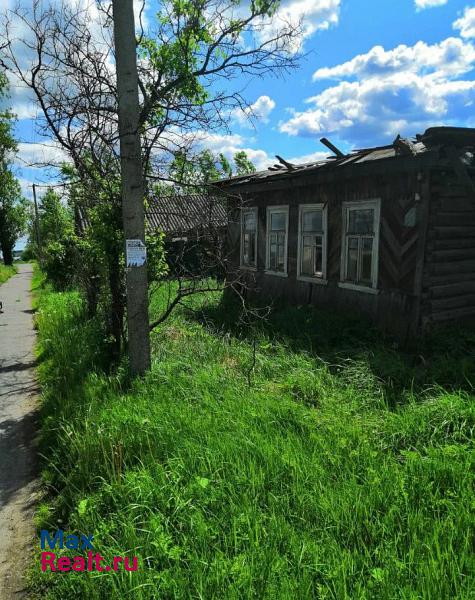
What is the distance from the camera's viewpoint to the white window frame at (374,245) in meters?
7.68

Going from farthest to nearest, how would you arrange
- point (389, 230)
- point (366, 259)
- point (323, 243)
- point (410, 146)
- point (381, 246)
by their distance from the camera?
point (323, 243)
point (366, 259)
point (381, 246)
point (389, 230)
point (410, 146)

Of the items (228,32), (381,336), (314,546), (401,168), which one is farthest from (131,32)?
(381,336)

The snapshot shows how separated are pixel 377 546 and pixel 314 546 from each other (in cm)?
36

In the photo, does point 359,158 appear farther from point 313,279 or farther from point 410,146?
point 313,279

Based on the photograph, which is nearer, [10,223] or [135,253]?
[135,253]

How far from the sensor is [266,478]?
307 cm

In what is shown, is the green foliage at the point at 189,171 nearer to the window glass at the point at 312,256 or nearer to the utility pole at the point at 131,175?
the utility pole at the point at 131,175

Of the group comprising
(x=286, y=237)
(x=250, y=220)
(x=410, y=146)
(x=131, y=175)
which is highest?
(x=410, y=146)

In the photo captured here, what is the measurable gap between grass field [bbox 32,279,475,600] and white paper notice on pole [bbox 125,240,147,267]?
4.17 ft

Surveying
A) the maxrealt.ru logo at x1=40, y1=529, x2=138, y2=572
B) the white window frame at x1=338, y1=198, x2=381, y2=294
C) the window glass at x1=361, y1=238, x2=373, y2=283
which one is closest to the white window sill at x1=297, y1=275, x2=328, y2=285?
the white window frame at x1=338, y1=198, x2=381, y2=294

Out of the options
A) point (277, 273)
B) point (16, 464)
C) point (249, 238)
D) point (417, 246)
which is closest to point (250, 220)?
point (249, 238)

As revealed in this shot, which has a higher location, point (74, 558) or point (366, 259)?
point (366, 259)

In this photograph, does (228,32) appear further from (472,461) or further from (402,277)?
(472,461)

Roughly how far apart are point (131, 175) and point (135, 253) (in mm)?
822
